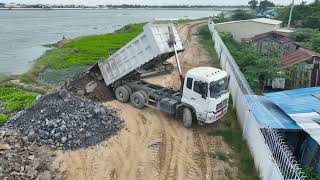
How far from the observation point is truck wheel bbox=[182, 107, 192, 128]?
14207 millimetres

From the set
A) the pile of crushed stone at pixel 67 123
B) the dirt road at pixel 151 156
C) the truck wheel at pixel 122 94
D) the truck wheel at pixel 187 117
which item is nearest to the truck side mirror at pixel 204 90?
the truck wheel at pixel 187 117

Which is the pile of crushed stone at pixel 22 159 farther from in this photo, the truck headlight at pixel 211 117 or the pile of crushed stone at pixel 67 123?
the truck headlight at pixel 211 117

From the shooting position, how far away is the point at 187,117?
14.2m

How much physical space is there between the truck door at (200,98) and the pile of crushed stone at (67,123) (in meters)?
3.01

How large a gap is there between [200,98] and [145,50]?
3592 mm

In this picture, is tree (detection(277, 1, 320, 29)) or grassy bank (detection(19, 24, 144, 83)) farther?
tree (detection(277, 1, 320, 29))

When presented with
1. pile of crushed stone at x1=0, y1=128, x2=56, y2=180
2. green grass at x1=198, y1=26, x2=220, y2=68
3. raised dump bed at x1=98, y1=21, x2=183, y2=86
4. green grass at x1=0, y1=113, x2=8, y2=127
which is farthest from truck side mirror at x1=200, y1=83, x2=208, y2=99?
green grass at x1=198, y1=26, x2=220, y2=68

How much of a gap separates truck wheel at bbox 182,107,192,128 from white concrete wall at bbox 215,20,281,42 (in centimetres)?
2630

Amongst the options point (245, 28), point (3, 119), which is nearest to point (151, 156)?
point (3, 119)

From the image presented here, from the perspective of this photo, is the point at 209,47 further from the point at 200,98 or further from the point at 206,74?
the point at 200,98

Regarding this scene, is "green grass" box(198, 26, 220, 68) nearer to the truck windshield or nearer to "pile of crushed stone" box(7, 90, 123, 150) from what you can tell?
the truck windshield

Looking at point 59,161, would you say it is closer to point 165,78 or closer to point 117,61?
point 117,61

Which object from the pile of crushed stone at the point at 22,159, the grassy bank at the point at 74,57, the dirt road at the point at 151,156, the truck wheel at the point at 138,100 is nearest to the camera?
the pile of crushed stone at the point at 22,159

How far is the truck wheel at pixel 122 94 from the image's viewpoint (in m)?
16.8
